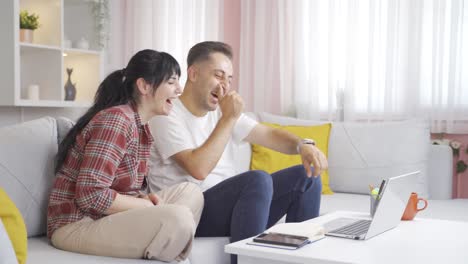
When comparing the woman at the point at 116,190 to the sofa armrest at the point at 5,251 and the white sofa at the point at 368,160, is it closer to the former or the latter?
the white sofa at the point at 368,160

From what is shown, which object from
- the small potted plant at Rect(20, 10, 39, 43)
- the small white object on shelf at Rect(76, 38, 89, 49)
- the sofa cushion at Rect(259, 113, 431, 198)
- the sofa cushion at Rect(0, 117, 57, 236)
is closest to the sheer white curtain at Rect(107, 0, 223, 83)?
the small white object on shelf at Rect(76, 38, 89, 49)

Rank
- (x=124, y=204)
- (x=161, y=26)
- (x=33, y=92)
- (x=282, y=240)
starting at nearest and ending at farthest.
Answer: (x=282, y=240) → (x=124, y=204) → (x=33, y=92) → (x=161, y=26)

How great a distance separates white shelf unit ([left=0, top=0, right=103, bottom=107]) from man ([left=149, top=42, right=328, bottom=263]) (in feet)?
5.78

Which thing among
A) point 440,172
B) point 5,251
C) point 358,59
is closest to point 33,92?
point 358,59

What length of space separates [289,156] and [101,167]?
5.54 feet

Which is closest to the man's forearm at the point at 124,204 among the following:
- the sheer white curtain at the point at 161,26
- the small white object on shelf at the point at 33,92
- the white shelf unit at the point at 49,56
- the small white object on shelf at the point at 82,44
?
the white shelf unit at the point at 49,56

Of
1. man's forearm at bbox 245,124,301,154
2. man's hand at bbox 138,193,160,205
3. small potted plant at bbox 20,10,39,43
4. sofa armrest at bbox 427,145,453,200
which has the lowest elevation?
sofa armrest at bbox 427,145,453,200

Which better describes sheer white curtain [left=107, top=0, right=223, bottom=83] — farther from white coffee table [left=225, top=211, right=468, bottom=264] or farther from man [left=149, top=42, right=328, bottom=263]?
white coffee table [left=225, top=211, right=468, bottom=264]

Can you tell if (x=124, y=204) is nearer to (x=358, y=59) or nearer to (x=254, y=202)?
(x=254, y=202)

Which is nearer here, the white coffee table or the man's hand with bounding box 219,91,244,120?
the white coffee table

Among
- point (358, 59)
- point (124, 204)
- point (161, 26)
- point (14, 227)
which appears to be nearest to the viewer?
point (14, 227)

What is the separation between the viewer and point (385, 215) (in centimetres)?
168

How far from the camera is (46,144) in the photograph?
1.93 metres

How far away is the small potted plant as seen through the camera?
3.78 meters
